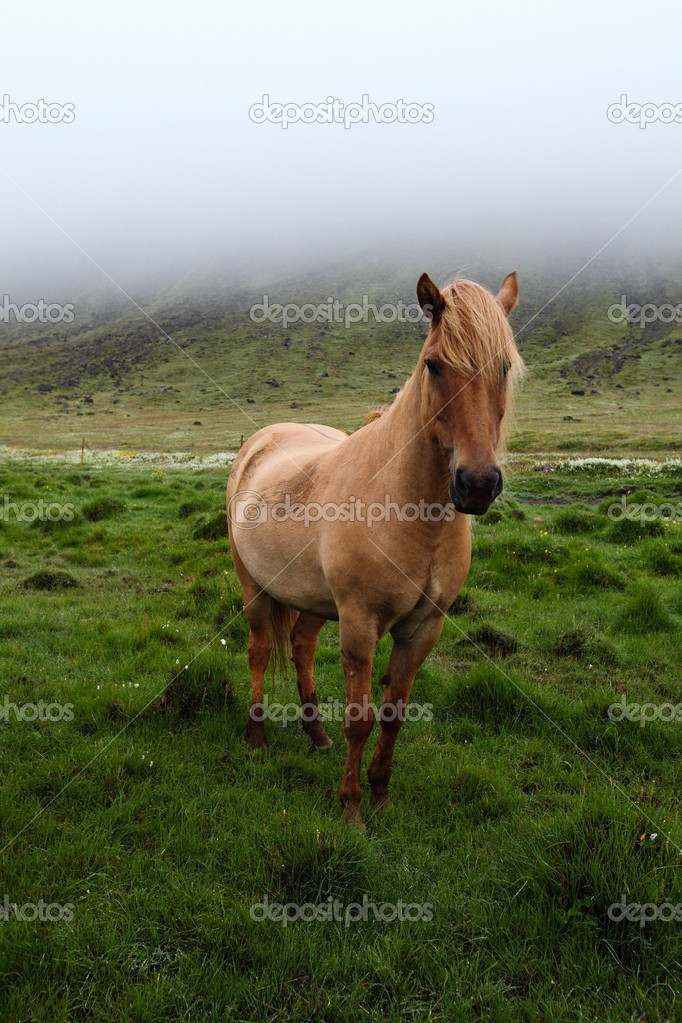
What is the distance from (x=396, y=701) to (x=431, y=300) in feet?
9.76

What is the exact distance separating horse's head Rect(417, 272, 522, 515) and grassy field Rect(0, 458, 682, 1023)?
2208 millimetres

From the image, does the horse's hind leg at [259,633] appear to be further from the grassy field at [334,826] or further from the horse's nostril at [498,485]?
the horse's nostril at [498,485]

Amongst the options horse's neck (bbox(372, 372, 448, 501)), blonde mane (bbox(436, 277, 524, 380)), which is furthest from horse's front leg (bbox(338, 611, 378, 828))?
blonde mane (bbox(436, 277, 524, 380))

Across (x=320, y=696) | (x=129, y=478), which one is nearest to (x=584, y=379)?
(x=129, y=478)

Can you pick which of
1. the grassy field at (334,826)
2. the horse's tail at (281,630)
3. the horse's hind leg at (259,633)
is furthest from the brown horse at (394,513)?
the grassy field at (334,826)

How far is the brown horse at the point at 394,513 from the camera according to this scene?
3.27m

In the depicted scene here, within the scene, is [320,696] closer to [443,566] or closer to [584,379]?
[443,566]

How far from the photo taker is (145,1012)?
2.59m

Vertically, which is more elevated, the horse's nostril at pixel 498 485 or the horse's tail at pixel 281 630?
the horse's nostril at pixel 498 485

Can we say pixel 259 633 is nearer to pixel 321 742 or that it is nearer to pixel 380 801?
pixel 321 742

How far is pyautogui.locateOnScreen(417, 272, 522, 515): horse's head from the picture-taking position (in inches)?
121

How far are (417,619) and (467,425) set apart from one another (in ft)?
5.50

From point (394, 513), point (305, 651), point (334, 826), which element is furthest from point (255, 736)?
point (394, 513)

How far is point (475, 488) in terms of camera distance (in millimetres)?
3027
